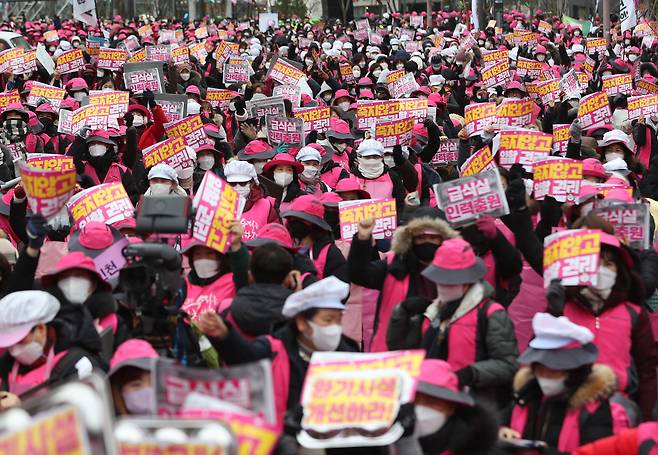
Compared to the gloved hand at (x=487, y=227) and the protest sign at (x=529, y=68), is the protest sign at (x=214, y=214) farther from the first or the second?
the protest sign at (x=529, y=68)

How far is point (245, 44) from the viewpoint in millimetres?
27609

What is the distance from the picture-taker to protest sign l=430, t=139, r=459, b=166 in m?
11.4

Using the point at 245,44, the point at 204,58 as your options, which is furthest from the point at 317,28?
the point at 204,58

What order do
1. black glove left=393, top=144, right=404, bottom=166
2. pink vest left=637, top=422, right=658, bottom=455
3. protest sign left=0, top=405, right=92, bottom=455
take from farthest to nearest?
black glove left=393, top=144, right=404, bottom=166, pink vest left=637, top=422, right=658, bottom=455, protest sign left=0, top=405, right=92, bottom=455

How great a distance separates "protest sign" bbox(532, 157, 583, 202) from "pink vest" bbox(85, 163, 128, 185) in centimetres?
429

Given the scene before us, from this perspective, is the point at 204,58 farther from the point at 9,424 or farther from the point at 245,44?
the point at 9,424

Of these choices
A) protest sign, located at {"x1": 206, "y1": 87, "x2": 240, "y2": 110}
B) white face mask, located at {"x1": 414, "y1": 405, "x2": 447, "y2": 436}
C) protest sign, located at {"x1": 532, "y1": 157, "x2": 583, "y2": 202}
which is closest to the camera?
white face mask, located at {"x1": 414, "y1": 405, "x2": 447, "y2": 436}

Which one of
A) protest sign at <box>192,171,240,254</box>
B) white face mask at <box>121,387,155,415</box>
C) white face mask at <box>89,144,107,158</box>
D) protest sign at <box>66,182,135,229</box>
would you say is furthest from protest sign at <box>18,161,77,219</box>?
white face mask at <box>89,144,107,158</box>

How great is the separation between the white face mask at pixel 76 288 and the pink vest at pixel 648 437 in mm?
2877

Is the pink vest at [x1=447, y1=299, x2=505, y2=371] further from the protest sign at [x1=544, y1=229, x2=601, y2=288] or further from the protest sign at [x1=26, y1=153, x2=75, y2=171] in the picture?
the protest sign at [x1=26, y1=153, x2=75, y2=171]

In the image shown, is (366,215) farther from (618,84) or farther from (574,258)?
(618,84)

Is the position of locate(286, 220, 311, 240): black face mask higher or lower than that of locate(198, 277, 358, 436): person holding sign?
lower

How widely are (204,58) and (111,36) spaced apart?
5.91 meters

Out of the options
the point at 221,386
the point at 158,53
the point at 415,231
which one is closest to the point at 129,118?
the point at 415,231
